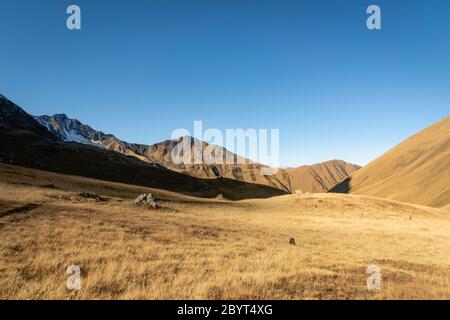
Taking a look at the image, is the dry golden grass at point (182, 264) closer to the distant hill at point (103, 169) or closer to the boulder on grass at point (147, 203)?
the boulder on grass at point (147, 203)

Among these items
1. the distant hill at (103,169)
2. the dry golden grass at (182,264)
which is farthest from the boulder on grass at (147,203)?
the distant hill at (103,169)

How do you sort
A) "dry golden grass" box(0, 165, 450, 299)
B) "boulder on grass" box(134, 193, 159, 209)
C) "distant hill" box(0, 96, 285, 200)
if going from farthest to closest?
1. "distant hill" box(0, 96, 285, 200)
2. "boulder on grass" box(134, 193, 159, 209)
3. "dry golden grass" box(0, 165, 450, 299)

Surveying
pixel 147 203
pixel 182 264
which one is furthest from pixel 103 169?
pixel 182 264

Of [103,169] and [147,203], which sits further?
[103,169]

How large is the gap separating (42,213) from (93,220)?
180 inches

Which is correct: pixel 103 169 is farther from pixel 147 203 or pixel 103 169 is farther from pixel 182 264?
pixel 182 264

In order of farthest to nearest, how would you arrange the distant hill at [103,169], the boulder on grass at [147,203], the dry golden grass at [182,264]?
the distant hill at [103,169] < the boulder on grass at [147,203] < the dry golden grass at [182,264]

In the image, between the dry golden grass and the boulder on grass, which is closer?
the dry golden grass

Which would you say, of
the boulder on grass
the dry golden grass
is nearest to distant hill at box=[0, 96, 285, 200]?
the boulder on grass

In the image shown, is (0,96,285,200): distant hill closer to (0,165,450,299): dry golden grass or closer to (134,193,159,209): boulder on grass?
(134,193,159,209): boulder on grass

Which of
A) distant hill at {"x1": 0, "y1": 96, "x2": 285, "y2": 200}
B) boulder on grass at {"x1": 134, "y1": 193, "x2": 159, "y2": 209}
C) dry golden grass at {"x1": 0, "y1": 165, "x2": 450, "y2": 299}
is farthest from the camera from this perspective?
distant hill at {"x1": 0, "y1": 96, "x2": 285, "y2": 200}

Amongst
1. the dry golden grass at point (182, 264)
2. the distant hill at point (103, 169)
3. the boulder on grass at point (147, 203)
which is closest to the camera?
the dry golden grass at point (182, 264)
